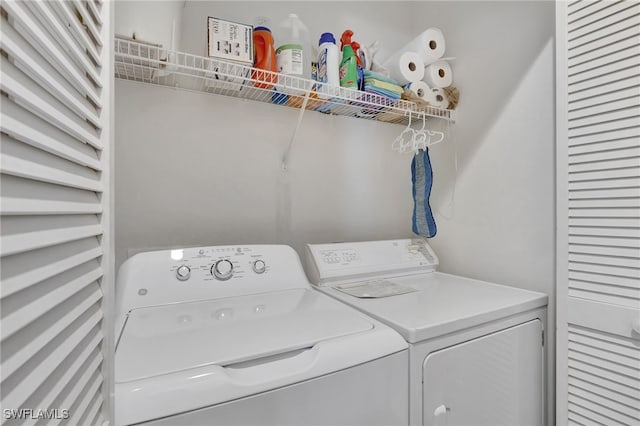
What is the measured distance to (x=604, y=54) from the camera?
107cm

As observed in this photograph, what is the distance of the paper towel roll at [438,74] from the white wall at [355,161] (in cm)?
6

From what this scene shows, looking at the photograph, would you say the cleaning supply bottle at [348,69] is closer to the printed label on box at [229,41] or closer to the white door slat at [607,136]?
the printed label on box at [229,41]

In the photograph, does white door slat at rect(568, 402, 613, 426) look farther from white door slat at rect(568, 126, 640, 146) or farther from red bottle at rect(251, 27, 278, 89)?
red bottle at rect(251, 27, 278, 89)

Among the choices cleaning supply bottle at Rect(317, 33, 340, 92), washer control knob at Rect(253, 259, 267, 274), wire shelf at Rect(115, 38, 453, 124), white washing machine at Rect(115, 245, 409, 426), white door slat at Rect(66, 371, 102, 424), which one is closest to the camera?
white door slat at Rect(66, 371, 102, 424)

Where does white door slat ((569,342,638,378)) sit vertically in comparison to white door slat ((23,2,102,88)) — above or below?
below

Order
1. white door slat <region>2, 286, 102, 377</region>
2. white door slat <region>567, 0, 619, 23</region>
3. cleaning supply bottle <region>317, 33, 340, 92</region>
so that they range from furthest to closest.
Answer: cleaning supply bottle <region>317, 33, 340, 92</region> → white door slat <region>567, 0, 619, 23</region> → white door slat <region>2, 286, 102, 377</region>

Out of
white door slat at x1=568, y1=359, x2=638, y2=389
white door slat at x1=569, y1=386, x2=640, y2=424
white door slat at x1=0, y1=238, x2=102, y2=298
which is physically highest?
white door slat at x1=0, y1=238, x2=102, y2=298

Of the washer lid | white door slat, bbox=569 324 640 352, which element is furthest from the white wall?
the washer lid

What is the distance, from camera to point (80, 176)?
0.49 meters

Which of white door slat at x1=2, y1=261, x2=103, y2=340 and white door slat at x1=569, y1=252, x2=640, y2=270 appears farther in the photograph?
white door slat at x1=569, y1=252, x2=640, y2=270

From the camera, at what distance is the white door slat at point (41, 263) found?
13.0 inches

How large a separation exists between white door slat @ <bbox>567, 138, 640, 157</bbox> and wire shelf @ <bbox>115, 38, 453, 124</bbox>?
2.34 feet

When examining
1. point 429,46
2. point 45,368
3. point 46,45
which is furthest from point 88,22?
point 429,46

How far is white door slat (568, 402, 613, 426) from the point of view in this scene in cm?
109
